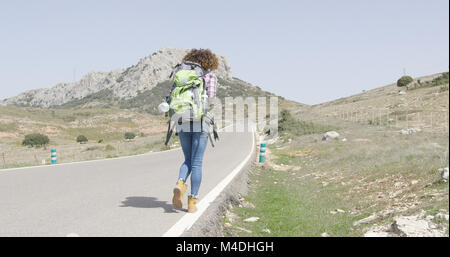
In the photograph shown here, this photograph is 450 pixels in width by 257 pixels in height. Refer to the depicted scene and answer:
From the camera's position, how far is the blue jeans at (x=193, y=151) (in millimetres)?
5176

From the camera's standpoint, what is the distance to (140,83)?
175 metres

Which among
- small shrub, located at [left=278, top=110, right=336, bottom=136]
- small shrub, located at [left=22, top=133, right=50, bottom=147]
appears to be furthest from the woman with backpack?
small shrub, located at [left=22, top=133, right=50, bottom=147]

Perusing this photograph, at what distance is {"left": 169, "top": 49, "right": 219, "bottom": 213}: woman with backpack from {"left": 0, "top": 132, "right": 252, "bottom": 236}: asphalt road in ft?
2.10

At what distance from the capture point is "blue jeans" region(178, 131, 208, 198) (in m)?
5.18

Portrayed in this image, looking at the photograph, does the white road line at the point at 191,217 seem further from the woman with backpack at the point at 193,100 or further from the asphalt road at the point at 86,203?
the woman with backpack at the point at 193,100

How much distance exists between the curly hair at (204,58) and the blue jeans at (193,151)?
100 centimetres

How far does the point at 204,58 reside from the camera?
5.45 m

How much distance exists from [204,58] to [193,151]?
4.34 ft

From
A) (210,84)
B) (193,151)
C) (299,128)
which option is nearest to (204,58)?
(210,84)

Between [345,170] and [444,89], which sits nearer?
[345,170]

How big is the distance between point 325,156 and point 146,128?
70.2m

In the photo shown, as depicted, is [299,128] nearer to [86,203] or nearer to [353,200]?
[353,200]
